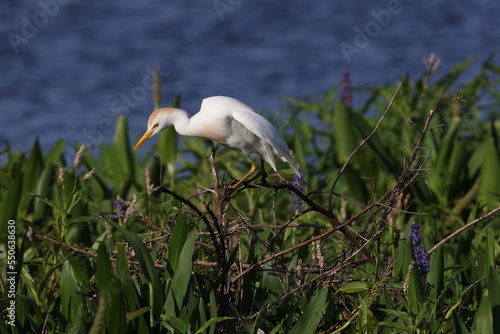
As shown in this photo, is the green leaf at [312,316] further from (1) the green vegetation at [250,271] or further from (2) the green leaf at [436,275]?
(2) the green leaf at [436,275]

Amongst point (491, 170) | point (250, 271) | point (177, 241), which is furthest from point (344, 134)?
point (177, 241)

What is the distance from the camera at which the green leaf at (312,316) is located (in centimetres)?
255

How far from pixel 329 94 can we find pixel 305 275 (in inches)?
140

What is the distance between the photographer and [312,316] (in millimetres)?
2566

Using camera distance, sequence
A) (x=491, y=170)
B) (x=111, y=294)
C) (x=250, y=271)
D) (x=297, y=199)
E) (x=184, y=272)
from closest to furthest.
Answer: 1. (x=111, y=294)
2. (x=184, y=272)
3. (x=250, y=271)
4. (x=297, y=199)
5. (x=491, y=170)

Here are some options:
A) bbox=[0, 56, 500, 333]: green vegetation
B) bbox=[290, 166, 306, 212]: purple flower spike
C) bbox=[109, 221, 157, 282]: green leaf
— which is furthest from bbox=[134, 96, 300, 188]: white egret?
bbox=[290, 166, 306, 212]: purple flower spike

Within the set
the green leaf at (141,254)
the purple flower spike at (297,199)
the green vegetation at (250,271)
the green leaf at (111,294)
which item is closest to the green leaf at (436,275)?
the green vegetation at (250,271)

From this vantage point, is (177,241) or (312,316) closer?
(312,316)

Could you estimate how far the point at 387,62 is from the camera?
39.2 feet

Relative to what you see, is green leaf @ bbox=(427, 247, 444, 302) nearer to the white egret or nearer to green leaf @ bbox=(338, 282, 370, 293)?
green leaf @ bbox=(338, 282, 370, 293)

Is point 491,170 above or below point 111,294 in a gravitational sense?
below

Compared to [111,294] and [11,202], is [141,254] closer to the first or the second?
[111,294]

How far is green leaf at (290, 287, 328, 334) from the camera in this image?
255 centimetres

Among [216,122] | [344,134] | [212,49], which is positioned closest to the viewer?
[216,122]
